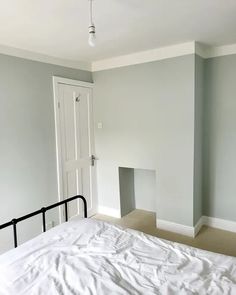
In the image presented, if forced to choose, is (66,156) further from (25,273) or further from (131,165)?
(25,273)

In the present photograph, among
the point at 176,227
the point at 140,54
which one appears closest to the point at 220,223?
the point at 176,227

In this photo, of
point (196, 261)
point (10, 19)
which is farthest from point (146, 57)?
point (196, 261)

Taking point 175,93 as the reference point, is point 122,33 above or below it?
above

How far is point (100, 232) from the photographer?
6.48 feet

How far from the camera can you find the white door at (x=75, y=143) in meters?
3.37

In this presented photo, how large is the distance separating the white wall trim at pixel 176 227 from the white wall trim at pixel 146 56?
86.8 inches

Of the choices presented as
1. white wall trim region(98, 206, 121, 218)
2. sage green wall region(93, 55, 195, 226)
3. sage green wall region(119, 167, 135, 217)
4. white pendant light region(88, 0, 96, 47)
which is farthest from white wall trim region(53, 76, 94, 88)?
white wall trim region(98, 206, 121, 218)

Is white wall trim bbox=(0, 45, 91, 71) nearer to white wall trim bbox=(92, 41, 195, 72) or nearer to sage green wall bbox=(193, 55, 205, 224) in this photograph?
white wall trim bbox=(92, 41, 195, 72)

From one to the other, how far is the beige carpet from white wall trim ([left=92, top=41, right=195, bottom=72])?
2.31 meters

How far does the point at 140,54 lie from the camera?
335 centimetres

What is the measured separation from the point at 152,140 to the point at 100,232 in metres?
1.74

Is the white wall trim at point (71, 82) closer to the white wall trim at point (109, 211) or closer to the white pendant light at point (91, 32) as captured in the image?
the white pendant light at point (91, 32)

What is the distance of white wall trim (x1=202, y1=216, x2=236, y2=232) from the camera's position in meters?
3.34

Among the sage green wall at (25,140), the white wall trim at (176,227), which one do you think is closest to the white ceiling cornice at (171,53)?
the sage green wall at (25,140)
